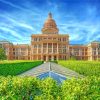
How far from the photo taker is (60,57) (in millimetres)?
93188

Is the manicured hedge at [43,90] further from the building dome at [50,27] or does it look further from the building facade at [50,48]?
the building dome at [50,27]

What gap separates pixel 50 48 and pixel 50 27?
14.2 m

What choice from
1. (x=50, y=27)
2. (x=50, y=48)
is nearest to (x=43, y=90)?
(x=50, y=48)

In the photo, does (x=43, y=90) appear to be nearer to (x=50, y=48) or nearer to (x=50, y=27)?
(x=50, y=48)

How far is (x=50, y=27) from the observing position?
104000 millimetres

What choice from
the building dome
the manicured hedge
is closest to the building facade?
the building dome

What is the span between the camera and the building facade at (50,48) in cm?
9262

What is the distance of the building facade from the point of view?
92625mm

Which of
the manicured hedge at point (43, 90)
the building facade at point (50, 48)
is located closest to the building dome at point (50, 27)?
the building facade at point (50, 48)

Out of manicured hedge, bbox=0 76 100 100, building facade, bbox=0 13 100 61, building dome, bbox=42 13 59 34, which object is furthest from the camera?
building dome, bbox=42 13 59 34

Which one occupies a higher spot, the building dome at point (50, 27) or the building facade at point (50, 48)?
the building dome at point (50, 27)

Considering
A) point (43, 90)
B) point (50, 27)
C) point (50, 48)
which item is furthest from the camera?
point (50, 27)

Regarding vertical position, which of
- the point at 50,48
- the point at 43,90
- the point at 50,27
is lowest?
the point at 43,90

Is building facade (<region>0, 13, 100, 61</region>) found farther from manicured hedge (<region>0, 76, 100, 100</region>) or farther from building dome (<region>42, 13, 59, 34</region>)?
manicured hedge (<region>0, 76, 100, 100</region>)
